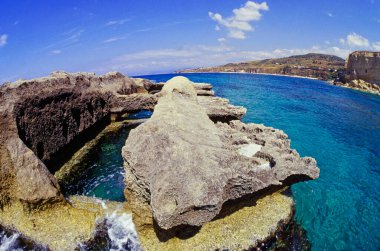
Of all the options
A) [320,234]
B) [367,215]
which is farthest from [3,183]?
[367,215]

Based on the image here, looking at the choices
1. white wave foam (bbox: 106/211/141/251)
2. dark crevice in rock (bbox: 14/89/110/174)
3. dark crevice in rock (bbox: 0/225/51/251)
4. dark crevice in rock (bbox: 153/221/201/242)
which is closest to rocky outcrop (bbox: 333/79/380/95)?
dark crevice in rock (bbox: 14/89/110/174)

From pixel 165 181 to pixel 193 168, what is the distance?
999 mm

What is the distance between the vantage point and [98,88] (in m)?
24.5

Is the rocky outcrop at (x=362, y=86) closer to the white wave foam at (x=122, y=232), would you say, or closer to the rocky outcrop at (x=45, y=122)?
the rocky outcrop at (x=45, y=122)

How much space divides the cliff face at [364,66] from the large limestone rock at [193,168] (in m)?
63.2

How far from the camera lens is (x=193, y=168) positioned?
991cm

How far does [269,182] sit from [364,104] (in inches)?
1721

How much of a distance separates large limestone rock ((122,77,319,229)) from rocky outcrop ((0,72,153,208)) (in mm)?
3943

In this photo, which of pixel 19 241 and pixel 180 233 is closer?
pixel 180 233

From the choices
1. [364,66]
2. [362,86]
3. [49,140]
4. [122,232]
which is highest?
[364,66]

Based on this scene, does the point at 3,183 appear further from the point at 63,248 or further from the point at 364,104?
the point at 364,104

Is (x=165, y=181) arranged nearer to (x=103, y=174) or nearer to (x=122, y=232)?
(x=122, y=232)

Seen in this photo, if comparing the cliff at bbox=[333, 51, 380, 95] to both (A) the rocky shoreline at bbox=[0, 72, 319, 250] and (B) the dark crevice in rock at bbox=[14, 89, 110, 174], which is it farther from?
(B) the dark crevice in rock at bbox=[14, 89, 110, 174]

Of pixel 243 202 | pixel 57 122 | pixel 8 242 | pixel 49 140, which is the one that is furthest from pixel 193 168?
pixel 57 122
